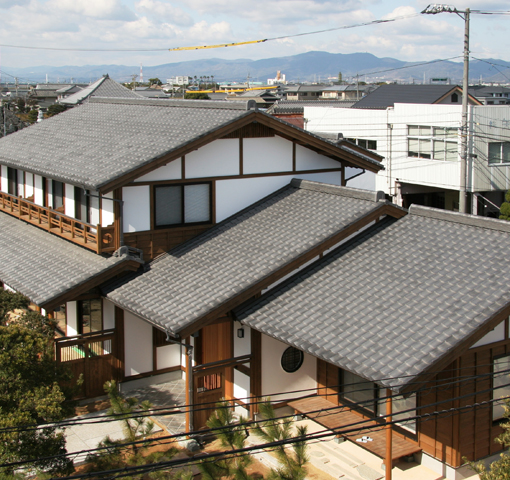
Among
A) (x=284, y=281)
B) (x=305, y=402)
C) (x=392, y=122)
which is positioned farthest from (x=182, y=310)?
(x=392, y=122)

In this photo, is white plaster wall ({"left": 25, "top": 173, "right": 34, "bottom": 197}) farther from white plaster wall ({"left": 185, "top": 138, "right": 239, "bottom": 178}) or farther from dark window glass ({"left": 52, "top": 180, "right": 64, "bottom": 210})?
Answer: white plaster wall ({"left": 185, "top": 138, "right": 239, "bottom": 178})

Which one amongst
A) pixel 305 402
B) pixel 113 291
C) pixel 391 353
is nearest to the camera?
pixel 391 353

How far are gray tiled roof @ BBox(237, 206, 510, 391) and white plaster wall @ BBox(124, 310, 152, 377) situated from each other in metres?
3.93

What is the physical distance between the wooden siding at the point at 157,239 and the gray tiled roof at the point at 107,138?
1.77 meters

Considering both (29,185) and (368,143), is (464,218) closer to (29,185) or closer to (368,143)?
(29,185)

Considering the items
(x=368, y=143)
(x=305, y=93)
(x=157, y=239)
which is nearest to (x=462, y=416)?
(x=157, y=239)

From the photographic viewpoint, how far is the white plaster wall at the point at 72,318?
16.2m

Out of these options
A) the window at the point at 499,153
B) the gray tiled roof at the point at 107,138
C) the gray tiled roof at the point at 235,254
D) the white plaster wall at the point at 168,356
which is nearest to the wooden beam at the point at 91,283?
the gray tiled roof at the point at 235,254

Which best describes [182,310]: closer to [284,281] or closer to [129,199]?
[284,281]

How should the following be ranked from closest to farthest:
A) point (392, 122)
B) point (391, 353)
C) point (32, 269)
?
point (391, 353), point (32, 269), point (392, 122)

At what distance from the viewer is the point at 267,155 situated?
17.4m

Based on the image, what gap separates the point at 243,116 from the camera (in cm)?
1630

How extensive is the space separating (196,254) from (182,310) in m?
2.76

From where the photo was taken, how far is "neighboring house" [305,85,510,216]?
3428 cm
